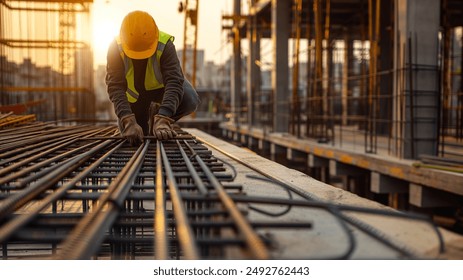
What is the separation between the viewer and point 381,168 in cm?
896

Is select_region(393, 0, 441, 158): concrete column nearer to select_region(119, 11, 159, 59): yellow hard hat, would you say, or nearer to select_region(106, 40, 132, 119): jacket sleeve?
select_region(119, 11, 159, 59): yellow hard hat

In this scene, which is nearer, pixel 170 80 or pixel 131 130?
pixel 131 130

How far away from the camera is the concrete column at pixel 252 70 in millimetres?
22391

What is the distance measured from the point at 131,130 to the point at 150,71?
38.2 inches

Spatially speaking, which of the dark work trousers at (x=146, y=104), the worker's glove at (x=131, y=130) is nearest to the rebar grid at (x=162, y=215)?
the worker's glove at (x=131, y=130)

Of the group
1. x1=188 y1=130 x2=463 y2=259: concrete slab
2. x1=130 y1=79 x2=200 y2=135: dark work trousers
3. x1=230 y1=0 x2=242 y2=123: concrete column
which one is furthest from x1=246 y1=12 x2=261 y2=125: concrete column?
x1=188 y1=130 x2=463 y2=259: concrete slab

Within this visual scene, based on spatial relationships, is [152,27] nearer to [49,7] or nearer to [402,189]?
[402,189]

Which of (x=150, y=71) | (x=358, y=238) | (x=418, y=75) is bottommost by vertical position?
(x=358, y=238)

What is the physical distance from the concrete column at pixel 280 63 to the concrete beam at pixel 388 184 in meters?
8.81

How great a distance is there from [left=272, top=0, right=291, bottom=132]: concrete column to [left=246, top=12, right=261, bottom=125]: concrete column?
4.08 m

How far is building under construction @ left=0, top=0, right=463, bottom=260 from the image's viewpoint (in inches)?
90.2

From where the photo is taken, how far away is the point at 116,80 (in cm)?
577

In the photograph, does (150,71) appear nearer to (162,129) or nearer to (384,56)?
(162,129)

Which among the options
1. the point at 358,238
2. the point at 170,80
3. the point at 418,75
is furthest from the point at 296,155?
the point at 358,238
